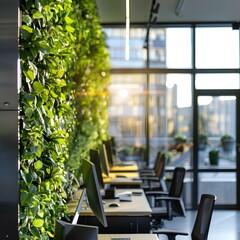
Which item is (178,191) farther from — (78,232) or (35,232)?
(78,232)

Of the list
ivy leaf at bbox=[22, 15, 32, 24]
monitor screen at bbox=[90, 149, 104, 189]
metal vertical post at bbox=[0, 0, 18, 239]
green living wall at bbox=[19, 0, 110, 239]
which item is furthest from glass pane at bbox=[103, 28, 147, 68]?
metal vertical post at bbox=[0, 0, 18, 239]

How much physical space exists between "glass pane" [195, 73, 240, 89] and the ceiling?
3.49 feet

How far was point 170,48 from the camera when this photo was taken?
9.91m

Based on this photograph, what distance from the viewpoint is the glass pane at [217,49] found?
9.83 metres

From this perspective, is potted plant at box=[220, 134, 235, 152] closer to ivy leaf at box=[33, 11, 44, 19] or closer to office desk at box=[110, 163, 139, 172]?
office desk at box=[110, 163, 139, 172]

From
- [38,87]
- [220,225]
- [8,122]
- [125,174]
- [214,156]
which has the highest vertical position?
[38,87]

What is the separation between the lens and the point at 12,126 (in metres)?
2.62

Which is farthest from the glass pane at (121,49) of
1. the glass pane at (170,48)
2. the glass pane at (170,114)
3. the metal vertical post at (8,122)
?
the metal vertical post at (8,122)

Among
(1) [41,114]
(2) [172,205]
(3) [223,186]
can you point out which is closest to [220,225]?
(3) [223,186]

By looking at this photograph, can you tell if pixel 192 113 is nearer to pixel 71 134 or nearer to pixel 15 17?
pixel 71 134

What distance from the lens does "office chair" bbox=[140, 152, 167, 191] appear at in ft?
27.0

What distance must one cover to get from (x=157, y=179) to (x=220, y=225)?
127cm

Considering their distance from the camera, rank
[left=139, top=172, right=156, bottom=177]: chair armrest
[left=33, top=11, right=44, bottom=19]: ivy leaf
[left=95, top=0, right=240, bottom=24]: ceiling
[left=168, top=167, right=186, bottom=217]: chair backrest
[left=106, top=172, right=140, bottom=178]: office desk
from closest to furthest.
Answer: [left=33, top=11, right=44, bottom=19]: ivy leaf → [left=168, top=167, right=186, bottom=217]: chair backrest → [left=106, top=172, right=140, bottom=178]: office desk → [left=95, top=0, right=240, bottom=24]: ceiling → [left=139, top=172, right=156, bottom=177]: chair armrest

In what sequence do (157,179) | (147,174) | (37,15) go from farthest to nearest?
(147,174)
(157,179)
(37,15)
